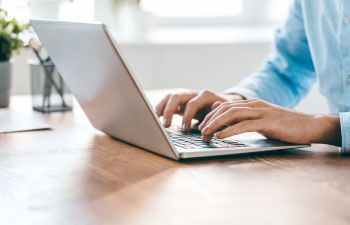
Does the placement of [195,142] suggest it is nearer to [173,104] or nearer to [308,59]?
[173,104]

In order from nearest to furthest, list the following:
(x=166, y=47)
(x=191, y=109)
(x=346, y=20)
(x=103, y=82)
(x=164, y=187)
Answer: (x=164, y=187)
(x=103, y=82)
(x=191, y=109)
(x=346, y=20)
(x=166, y=47)

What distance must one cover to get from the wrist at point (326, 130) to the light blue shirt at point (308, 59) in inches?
13.5

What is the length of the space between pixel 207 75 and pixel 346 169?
1.90 m

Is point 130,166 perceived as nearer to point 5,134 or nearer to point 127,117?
point 127,117

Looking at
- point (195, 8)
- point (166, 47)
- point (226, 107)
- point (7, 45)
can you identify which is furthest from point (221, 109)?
point (195, 8)

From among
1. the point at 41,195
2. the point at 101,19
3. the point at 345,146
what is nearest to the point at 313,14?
the point at 345,146

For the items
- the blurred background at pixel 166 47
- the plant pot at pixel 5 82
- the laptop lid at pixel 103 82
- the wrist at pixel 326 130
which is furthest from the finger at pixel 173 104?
the blurred background at pixel 166 47

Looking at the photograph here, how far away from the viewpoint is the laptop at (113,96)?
→ 0.78 meters

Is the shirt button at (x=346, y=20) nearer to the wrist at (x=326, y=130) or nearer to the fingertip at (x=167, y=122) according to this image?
the wrist at (x=326, y=130)

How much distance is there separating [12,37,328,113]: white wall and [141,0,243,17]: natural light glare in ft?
1.64

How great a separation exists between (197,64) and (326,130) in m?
1.73

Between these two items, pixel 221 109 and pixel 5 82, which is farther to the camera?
pixel 5 82

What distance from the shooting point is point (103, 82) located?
0.88 meters

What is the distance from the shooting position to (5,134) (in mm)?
1094
